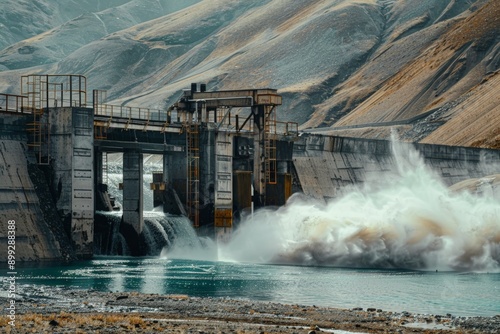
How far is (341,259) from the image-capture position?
6341cm

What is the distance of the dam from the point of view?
60.8 m

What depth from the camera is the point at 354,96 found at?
18412cm

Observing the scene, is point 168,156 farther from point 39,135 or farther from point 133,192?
point 39,135

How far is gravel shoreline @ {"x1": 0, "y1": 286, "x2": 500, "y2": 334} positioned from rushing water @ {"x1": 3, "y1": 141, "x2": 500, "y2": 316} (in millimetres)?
3117

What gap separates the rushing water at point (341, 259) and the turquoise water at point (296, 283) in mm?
48

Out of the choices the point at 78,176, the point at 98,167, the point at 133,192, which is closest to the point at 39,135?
the point at 78,176

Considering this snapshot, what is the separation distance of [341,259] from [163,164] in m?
14.8

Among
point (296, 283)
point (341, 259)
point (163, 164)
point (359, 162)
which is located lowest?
point (296, 283)

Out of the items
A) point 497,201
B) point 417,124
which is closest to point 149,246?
point 497,201

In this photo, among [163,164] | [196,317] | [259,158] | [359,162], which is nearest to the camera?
[196,317]

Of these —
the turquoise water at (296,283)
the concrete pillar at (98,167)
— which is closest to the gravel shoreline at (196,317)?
the turquoise water at (296,283)

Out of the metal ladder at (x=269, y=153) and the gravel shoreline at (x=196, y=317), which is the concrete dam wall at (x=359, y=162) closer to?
the metal ladder at (x=269, y=153)

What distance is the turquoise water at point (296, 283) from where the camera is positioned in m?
44.7

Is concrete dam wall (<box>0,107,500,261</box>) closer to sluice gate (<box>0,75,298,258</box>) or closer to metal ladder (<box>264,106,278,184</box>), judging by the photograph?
sluice gate (<box>0,75,298,258</box>)
